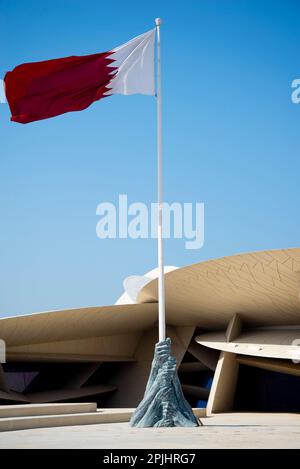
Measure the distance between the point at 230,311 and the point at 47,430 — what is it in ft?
40.1

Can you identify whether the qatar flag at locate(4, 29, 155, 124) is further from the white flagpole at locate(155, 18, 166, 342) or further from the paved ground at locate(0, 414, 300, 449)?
the paved ground at locate(0, 414, 300, 449)

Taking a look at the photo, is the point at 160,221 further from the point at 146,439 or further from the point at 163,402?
the point at 146,439

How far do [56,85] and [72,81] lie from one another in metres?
0.39

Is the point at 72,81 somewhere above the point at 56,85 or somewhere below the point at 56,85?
above

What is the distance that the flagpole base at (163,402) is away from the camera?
15.1m

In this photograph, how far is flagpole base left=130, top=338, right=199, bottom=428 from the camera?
15148mm

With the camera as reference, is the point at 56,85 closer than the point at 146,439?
No

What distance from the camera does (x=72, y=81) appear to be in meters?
15.5

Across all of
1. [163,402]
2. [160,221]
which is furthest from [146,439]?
[160,221]

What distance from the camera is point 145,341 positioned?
33.1 metres

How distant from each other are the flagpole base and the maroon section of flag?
6016 mm

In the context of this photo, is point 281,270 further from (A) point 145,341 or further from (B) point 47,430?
(A) point 145,341

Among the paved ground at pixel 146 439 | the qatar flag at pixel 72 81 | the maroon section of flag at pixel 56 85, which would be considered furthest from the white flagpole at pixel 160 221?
the paved ground at pixel 146 439
